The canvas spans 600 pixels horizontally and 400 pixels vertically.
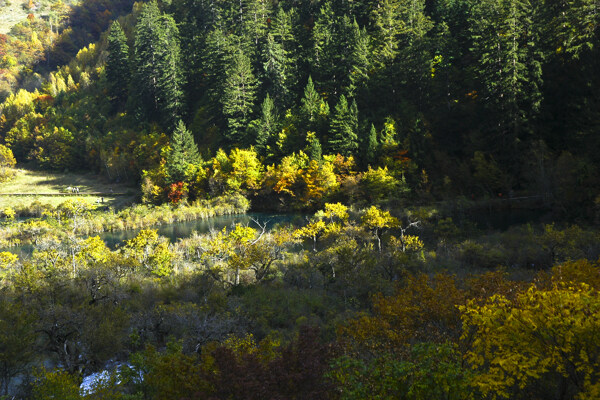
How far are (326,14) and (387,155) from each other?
27.3 m

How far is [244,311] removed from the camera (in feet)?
53.7

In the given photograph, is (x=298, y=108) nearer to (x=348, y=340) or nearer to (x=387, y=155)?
(x=387, y=155)

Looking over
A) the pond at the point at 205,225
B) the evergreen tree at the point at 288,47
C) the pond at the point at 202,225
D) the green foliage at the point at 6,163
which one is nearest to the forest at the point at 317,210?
the green foliage at the point at 6,163

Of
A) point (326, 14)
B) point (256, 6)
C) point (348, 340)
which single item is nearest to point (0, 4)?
point (256, 6)

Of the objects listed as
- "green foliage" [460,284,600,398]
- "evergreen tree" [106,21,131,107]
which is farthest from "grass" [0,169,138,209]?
"green foliage" [460,284,600,398]

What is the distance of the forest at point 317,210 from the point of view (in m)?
7.50

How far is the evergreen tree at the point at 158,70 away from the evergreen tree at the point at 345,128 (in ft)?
92.2

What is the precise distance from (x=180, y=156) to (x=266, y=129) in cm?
1226

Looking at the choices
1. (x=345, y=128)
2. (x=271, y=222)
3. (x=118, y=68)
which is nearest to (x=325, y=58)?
(x=345, y=128)

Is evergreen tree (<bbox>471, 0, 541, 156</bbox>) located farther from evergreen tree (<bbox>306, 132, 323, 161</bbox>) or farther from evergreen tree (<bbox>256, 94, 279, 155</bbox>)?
evergreen tree (<bbox>256, 94, 279, 155</bbox>)

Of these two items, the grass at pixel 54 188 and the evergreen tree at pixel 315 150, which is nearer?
the evergreen tree at pixel 315 150

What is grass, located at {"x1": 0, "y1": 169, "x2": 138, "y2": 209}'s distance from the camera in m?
55.8

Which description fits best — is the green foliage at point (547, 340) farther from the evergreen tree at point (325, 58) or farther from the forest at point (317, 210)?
the evergreen tree at point (325, 58)

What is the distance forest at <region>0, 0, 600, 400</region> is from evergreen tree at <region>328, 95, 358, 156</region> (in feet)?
0.98
